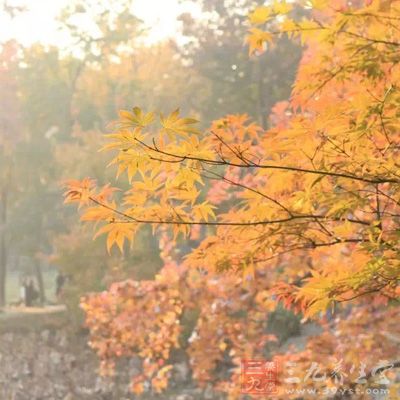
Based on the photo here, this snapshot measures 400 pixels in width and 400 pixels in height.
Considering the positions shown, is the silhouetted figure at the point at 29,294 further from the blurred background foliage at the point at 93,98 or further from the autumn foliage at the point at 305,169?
the autumn foliage at the point at 305,169

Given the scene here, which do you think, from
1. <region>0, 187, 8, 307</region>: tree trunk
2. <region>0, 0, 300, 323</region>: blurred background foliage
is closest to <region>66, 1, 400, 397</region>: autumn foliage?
<region>0, 0, 300, 323</region>: blurred background foliage

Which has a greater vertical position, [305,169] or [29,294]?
[305,169]

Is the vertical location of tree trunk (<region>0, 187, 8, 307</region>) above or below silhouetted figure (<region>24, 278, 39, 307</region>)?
above

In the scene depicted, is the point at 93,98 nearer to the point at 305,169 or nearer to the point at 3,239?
the point at 3,239

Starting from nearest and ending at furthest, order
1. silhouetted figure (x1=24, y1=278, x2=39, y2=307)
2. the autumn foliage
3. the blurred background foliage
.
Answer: the autumn foliage < the blurred background foliage < silhouetted figure (x1=24, y1=278, x2=39, y2=307)

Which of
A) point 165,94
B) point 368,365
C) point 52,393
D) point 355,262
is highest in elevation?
point 165,94

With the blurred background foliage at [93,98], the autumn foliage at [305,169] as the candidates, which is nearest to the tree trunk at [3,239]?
the blurred background foliage at [93,98]

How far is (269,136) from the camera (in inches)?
165

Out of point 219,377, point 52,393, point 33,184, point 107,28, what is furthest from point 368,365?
point 107,28

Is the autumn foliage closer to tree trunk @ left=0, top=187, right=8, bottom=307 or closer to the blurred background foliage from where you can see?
the blurred background foliage

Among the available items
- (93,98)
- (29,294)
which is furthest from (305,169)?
(29,294)

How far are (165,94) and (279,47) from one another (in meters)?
4.38

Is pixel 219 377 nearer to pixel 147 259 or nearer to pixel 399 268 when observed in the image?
pixel 147 259

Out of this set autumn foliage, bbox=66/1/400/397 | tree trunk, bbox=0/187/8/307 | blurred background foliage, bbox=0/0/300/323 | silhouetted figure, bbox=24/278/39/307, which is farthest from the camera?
silhouetted figure, bbox=24/278/39/307
